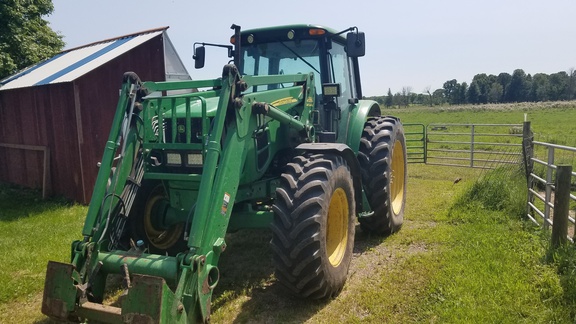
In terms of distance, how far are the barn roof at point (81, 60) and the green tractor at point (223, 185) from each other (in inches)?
166

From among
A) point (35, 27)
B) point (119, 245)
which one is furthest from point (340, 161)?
point (35, 27)

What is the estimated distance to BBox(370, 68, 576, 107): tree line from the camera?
7475 centimetres

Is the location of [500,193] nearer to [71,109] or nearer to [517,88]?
[71,109]

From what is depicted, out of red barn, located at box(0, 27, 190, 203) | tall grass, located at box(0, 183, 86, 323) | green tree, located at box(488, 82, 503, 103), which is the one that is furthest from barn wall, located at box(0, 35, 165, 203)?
green tree, located at box(488, 82, 503, 103)

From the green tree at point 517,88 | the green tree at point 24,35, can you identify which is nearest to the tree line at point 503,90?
the green tree at point 517,88

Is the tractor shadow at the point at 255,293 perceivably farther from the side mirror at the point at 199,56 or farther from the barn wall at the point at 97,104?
the barn wall at the point at 97,104

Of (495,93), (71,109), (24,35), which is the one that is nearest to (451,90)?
(495,93)

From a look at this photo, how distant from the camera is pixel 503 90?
7994 centimetres

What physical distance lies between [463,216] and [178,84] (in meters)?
4.61

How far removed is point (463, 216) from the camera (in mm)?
6508

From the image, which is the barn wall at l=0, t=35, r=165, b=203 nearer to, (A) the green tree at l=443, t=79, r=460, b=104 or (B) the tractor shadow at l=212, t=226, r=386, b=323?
(B) the tractor shadow at l=212, t=226, r=386, b=323

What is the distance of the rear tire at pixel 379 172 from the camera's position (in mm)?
5449

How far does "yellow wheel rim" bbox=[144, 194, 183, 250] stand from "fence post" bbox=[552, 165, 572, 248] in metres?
4.04

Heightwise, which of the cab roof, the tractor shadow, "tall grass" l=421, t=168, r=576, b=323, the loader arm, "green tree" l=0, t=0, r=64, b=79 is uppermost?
"green tree" l=0, t=0, r=64, b=79
